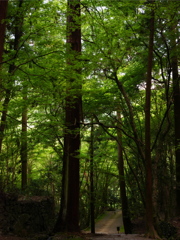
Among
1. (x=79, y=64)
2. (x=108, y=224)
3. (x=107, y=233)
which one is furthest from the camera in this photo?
(x=108, y=224)

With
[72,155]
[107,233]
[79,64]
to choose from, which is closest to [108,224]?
[107,233]

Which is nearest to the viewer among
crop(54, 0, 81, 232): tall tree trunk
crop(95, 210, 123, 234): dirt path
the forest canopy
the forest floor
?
the forest canopy

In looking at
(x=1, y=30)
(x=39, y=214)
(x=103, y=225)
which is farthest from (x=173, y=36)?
(x=103, y=225)

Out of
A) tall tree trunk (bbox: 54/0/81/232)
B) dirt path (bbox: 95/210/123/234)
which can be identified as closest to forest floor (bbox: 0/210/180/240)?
dirt path (bbox: 95/210/123/234)

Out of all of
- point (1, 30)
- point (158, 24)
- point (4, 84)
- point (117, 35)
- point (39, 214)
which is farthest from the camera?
point (39, 214)

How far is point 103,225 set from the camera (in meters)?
17.8

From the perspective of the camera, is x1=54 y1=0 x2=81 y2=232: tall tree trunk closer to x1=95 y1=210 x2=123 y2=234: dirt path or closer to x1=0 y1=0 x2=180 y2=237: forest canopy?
x1=0 y1=0 x2=180 y2=237: forest canopy

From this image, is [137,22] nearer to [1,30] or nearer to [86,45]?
[86,45]

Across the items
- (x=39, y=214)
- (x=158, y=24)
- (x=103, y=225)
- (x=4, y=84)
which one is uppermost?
(x=158, y=24)

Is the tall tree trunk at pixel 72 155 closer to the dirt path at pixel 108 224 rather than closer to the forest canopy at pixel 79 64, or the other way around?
the forest canopy at pixel 79 64

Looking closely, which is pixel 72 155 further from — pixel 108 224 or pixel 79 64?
pixel 108 224

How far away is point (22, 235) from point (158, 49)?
8.58 m

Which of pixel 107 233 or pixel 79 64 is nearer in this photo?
A: pixel 79 64

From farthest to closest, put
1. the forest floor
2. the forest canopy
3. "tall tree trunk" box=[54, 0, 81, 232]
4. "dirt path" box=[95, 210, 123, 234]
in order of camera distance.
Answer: "dirt path" box=[95, 210, 123, 234], "tall tree trunk" box=[54, 0, 81, 232], the forest floor, the forest canopy
